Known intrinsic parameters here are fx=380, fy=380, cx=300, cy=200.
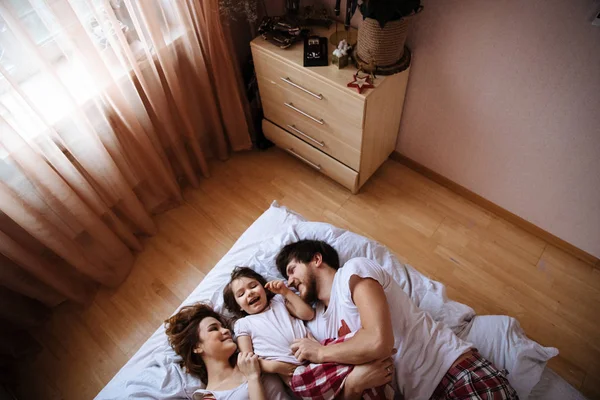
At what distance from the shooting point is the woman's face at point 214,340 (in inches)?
50.9

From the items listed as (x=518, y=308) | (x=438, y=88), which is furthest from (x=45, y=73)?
(x=518, y=308)

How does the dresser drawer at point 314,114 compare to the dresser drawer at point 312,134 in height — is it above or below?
above

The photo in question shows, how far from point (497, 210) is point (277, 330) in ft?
4.47

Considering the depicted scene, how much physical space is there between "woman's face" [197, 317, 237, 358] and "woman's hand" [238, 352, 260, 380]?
6cm

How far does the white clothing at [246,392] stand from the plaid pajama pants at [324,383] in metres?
0.05

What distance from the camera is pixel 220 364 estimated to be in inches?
51.1

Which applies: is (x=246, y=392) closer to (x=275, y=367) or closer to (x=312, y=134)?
(x=275, y=367)

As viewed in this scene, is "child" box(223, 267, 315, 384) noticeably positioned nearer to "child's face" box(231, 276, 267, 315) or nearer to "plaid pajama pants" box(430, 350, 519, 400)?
"child's face" box(231, 276, 267, 315)

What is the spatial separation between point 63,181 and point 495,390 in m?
1.67

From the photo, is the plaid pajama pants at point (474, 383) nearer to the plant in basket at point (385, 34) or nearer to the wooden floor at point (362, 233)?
the wooden floor at point (362, 233)

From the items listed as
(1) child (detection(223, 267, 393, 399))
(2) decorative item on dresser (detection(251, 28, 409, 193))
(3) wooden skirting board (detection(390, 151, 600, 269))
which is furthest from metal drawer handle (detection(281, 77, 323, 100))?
(1) child (detection(223, 267, 393, 399))

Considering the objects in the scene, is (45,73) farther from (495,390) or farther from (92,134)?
(495,390)

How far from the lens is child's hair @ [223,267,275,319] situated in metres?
1.42

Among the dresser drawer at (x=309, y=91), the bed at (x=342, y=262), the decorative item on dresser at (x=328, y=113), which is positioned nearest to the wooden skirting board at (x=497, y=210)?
the decorative item on dresser at (x=328, y=113)
